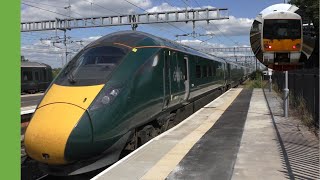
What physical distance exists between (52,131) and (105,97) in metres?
1.21

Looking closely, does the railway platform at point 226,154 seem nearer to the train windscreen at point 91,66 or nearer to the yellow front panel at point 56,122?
the yellow front panel at point 56,122

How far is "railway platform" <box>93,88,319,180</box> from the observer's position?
7320mm

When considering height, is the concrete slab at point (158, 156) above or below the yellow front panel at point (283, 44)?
below

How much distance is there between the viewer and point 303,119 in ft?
45.0

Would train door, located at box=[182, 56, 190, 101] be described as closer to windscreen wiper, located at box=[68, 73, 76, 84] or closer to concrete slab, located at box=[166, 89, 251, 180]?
concrete slab, located at box=[166, 89, 251, 180]

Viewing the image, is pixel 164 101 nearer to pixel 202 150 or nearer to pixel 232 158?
pixel 202 150

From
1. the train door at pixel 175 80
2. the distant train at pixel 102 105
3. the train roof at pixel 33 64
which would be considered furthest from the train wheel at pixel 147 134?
the train roof at pixel 33 64

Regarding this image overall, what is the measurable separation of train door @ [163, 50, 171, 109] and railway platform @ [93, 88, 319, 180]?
837 millimetres

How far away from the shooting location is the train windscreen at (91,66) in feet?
28.6

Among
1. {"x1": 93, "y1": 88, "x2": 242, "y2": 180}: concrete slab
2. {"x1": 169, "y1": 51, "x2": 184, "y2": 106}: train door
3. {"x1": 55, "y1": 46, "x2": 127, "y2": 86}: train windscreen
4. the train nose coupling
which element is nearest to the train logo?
{"x1": 169, "y1": 51, "x2": 184, "y2": 106}: train door

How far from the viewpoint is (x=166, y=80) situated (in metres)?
11.4

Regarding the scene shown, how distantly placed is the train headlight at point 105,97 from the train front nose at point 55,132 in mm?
307

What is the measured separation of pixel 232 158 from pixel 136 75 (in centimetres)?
259

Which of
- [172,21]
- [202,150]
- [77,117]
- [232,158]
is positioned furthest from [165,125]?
[172,21]
